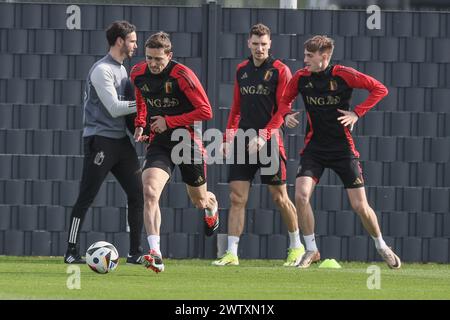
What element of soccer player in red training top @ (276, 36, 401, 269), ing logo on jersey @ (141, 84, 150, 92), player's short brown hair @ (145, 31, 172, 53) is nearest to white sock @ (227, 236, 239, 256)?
soccer player in red training top @ (276, 36, 401, 269)

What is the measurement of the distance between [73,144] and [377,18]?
341 centimetres

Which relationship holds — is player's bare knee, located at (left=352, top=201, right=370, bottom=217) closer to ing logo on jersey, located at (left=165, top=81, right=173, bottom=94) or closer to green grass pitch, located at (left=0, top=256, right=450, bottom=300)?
green grass pitch, located at (left=0, top=256, right=450, bottom=300)

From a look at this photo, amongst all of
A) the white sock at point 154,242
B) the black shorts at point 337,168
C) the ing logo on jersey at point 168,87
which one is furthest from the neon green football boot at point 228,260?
the ing logo on jersey at point 168,87

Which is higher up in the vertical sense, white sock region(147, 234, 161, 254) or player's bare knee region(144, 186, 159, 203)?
player's bare knee region(144, 186, 159, 203)

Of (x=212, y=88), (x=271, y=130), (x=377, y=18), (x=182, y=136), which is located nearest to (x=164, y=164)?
(x=182, y=136)

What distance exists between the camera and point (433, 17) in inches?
581

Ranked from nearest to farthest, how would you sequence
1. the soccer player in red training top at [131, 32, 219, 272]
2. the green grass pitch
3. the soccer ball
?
the green grass pitch, the soccer ball, the soccer player in red training top at [131, 32, 219, 272]

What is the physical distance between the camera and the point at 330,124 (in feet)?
42.3

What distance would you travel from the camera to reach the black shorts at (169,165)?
12219 mm

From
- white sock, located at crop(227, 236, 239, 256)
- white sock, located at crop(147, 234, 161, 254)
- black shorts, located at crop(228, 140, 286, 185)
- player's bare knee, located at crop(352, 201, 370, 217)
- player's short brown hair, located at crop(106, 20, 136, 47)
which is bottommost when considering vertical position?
white sock, located at crop(227, 236, 239, 256)

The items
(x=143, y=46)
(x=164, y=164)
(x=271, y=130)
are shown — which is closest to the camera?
(x=164, y=164)

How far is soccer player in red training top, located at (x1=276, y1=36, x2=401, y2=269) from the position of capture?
12828 mm

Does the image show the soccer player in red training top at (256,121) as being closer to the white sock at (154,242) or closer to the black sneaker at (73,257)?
the black sneaker at (73,257)

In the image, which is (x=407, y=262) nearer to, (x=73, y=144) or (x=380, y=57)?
(x=380, y=57)
